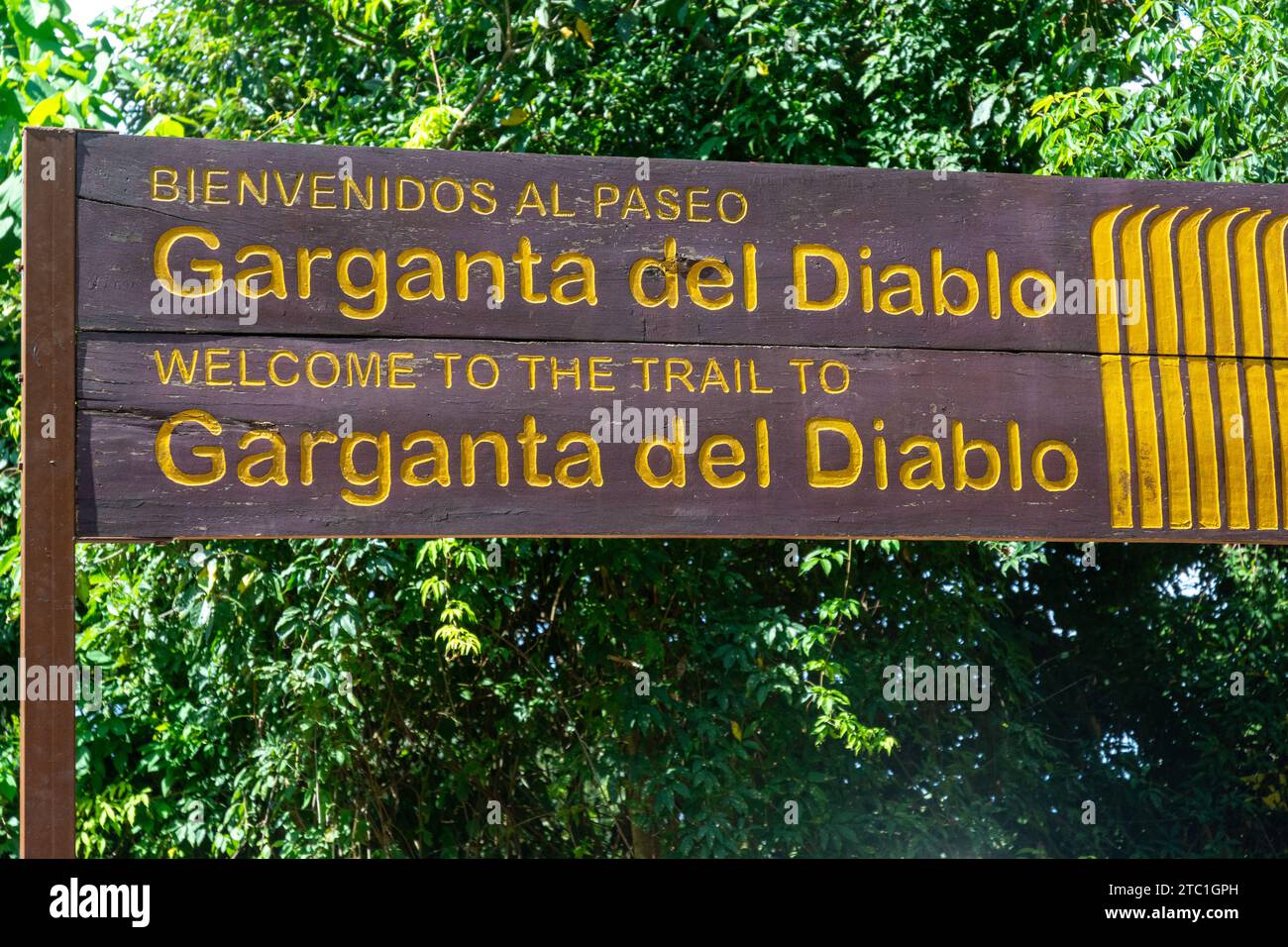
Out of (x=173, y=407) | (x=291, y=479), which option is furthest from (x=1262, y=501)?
(x=173, y=407)

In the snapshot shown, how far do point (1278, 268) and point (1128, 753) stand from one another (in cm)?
427

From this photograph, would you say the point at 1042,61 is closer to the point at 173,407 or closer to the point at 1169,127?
the point at 1169,127

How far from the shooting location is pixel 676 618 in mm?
6059

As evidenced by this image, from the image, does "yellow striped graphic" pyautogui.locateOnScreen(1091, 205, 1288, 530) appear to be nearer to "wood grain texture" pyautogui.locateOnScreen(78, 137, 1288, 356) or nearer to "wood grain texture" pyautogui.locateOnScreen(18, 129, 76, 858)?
"wood grain texture" pyautogui.locateOnScreen(78, 137, 1288, 356)

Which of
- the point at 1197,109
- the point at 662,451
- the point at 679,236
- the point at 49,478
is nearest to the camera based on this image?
the point at 49,478

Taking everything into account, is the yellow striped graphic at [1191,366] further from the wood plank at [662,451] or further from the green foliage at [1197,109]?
the green foliage at [1197,109]

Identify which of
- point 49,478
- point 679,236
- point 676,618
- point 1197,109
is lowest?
point 676,618

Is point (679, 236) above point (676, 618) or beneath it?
above

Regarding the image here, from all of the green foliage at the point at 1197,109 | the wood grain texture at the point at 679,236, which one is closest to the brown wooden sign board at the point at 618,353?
the wood grain texture at the point at 679,236

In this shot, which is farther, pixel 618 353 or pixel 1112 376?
pixel 1112 376

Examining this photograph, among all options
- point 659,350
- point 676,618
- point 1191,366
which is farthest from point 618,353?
point 676,618

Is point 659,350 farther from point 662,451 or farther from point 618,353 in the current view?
point 662,451

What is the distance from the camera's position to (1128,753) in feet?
23.8

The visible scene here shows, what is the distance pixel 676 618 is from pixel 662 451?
289 cm
